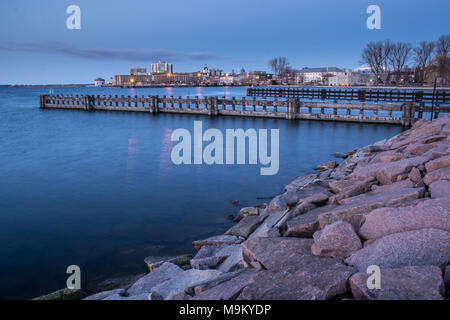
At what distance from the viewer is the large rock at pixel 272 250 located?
479cm

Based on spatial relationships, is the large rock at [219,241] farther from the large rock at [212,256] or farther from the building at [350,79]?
the building at [350,79]

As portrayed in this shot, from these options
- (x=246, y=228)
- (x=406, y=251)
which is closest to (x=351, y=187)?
(x=246, y=228)

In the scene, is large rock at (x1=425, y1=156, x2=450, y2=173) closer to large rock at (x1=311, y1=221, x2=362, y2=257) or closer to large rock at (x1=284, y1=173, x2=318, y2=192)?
large rock at (x1=311, y1=221, x2=362, y2=257)

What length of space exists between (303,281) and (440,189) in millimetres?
3217

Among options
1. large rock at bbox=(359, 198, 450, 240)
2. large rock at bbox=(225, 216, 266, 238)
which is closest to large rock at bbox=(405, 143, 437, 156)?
large rock at bbox=(225, 216, 266, 238)

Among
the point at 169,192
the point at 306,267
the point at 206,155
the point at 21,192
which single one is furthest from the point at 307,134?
the point at 306,267

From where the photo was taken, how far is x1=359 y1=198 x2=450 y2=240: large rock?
15.1 feet

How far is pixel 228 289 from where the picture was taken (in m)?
4.21

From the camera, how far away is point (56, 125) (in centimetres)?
3203

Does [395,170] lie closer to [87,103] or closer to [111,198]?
[111,198]

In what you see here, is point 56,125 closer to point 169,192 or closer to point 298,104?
point 298,104

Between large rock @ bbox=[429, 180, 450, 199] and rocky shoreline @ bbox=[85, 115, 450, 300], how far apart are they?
0.01 meters

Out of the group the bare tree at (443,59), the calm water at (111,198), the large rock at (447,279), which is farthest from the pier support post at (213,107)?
the bare tree at (443,59)
